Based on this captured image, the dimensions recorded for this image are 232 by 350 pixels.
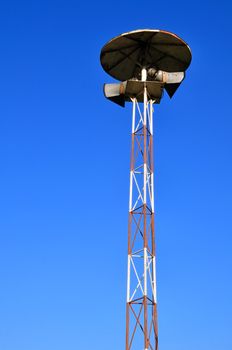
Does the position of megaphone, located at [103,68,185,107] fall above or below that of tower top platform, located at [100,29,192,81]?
below

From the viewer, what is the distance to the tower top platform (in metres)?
32.4

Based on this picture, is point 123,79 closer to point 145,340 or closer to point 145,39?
point 145,39

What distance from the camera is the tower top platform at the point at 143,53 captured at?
3241cm

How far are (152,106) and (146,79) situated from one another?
179 cm

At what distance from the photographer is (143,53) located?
33719 mm

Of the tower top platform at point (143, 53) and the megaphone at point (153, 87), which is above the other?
the tower top platform at point (143, 53)

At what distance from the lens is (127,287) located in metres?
28.3

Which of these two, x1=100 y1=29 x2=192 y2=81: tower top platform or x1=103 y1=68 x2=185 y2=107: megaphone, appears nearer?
x1=100 y1=29 x2=192 y2=81: tower top platform

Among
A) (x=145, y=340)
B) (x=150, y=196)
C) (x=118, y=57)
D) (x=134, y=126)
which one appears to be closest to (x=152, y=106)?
(x=134, y=126)

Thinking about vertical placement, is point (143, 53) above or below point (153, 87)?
above

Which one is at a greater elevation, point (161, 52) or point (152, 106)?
point (161, 52)

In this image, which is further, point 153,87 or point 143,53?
point 143,53

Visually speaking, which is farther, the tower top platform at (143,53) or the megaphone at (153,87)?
the megaphone at (153,87)

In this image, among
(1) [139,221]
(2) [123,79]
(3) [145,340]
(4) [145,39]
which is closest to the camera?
(3) [145,340]
